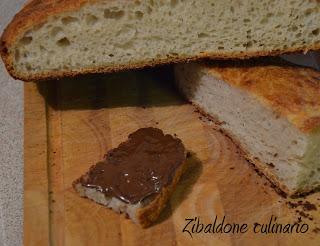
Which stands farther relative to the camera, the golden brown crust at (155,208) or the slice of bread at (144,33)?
the slice of bread at (144,33)

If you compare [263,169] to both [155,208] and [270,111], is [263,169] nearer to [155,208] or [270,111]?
[270,111]

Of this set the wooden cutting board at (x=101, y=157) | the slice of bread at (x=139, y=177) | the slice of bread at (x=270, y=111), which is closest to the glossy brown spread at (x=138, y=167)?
the slice of bread at (x=139, y=177)

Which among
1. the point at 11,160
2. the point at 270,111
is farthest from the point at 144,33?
the point at 11,160

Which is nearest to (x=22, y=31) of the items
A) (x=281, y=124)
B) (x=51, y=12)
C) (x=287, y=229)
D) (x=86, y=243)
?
(x=51, y=12)

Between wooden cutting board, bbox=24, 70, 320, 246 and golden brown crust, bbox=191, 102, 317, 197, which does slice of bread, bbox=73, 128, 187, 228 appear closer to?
wooden cutting board, bbox=24, 70, 320, 246

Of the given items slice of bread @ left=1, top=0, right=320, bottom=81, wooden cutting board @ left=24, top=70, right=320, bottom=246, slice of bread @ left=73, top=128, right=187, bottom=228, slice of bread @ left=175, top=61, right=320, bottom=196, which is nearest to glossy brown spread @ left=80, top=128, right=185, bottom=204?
slice of bread @ left=73, top=128, right=187, bottom=228

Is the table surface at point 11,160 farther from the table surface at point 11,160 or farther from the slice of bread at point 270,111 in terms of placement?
the slice of bread at point 270,111
